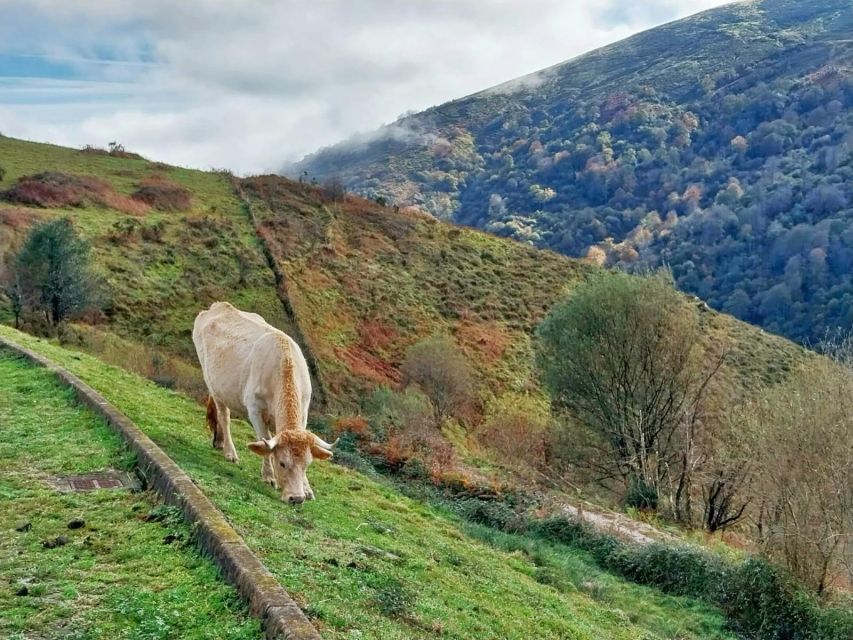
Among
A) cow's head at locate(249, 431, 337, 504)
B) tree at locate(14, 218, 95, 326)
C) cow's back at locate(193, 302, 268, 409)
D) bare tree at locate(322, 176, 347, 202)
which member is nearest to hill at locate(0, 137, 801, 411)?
bare tree at locate(322, 176, 347, 202)

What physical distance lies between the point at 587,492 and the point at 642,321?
26.9 ft

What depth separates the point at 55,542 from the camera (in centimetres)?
666

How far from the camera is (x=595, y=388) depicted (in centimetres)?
3312

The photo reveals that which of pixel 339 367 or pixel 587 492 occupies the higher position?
pixel 339 367

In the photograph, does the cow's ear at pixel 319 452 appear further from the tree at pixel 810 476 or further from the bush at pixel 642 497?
the bush at pixel 642 497

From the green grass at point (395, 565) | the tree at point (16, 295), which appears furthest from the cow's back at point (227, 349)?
the tree at point (16, 295)

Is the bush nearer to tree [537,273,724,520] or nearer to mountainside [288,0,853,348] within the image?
tree [537,273,724,520]

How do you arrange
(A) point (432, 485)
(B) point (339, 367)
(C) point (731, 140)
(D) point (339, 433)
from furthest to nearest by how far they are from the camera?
1. (C) point (731, 140)
2. (B) point (339, 367)
3. (D) point (339, 433)
4. (A) point (432, 485)

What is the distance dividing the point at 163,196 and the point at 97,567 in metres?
52.0

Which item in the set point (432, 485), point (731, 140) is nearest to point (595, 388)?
point (432, 485)

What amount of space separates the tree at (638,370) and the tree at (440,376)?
873 centimetres

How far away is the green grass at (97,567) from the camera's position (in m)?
5.23

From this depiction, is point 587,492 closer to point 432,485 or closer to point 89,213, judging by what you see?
point 432,485

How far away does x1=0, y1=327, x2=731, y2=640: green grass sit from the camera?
6984mm
